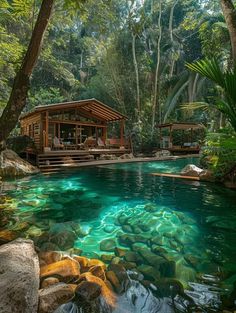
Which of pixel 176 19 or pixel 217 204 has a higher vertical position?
pixel 176 19

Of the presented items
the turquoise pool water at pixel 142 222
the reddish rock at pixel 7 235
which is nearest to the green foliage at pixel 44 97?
the turquoise pool water at pixel 142 222

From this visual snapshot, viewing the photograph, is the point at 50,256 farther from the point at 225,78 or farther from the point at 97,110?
the point at 97,110

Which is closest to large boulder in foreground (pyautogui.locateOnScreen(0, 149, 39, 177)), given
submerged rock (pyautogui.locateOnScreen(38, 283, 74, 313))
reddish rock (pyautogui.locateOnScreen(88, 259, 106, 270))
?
reddish rock (pyautogui.locateOnScreen(88, 259, 106, 270))

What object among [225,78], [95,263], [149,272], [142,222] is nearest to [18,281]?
[95,263]

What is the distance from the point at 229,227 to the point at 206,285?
1.98 meters

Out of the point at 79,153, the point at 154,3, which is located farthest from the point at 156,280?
the point at 154,3

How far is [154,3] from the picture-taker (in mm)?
24719

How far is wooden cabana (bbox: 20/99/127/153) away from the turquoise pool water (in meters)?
7.43

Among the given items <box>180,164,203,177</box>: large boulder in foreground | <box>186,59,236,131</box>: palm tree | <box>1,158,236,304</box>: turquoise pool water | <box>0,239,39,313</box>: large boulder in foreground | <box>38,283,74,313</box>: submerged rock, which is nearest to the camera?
<box>0,239,39,313</box>: large boulder in foreground

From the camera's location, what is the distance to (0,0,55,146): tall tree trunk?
3.41 metres

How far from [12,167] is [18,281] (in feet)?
29.5

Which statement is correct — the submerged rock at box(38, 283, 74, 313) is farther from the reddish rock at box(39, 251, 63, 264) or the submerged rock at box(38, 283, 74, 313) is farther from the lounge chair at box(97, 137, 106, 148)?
the lounge chair at box(97, 137, 106, 148)

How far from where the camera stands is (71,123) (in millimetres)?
16703

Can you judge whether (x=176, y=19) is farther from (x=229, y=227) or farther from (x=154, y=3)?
(x=229, y=227)
